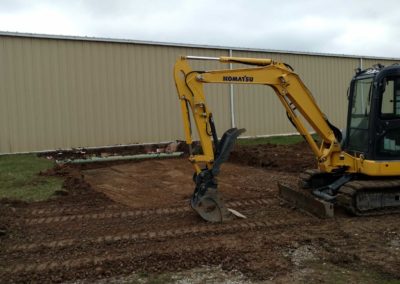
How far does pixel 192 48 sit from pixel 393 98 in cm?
Result: 1219

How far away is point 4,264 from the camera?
215 inches

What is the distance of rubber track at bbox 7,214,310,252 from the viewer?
6145mm

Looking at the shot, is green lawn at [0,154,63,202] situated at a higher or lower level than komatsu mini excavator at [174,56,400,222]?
lower

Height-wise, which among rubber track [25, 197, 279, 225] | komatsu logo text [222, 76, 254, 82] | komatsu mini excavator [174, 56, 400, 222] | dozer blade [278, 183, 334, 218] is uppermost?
komatsu logo text [222, 76, 254, 82]

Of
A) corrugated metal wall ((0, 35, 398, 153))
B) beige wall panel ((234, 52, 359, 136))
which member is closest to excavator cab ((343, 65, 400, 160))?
corrugated metal wall ((0, 35, 398, 153))

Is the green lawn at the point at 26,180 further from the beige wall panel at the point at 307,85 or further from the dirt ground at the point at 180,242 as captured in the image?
the beige wall panel at the point at 307,85

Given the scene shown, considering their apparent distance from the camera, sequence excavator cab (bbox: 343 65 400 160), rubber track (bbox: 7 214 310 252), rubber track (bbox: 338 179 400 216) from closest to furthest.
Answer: rubber track (bbox: 7 214 310 252)
rubber track (bbox: 338 179 400 216)
excavator cab (bbox: 343 65 400 160)

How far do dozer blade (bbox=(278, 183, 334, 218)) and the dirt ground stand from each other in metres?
0.12

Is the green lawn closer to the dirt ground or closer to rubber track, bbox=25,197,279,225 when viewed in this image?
the dirt ground

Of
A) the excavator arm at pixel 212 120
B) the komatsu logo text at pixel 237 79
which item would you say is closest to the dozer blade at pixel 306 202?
the excavator arm at pixel 212 120

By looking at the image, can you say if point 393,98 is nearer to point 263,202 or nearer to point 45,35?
point 263,202

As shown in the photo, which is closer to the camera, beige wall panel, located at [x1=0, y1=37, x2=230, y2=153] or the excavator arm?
the excavator arm

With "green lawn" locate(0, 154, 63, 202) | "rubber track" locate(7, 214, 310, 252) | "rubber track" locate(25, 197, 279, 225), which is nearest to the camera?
"rubber track" locate(7, 214, 310, 252)

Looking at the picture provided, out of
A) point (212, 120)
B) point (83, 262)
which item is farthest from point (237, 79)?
point (83, 262)
